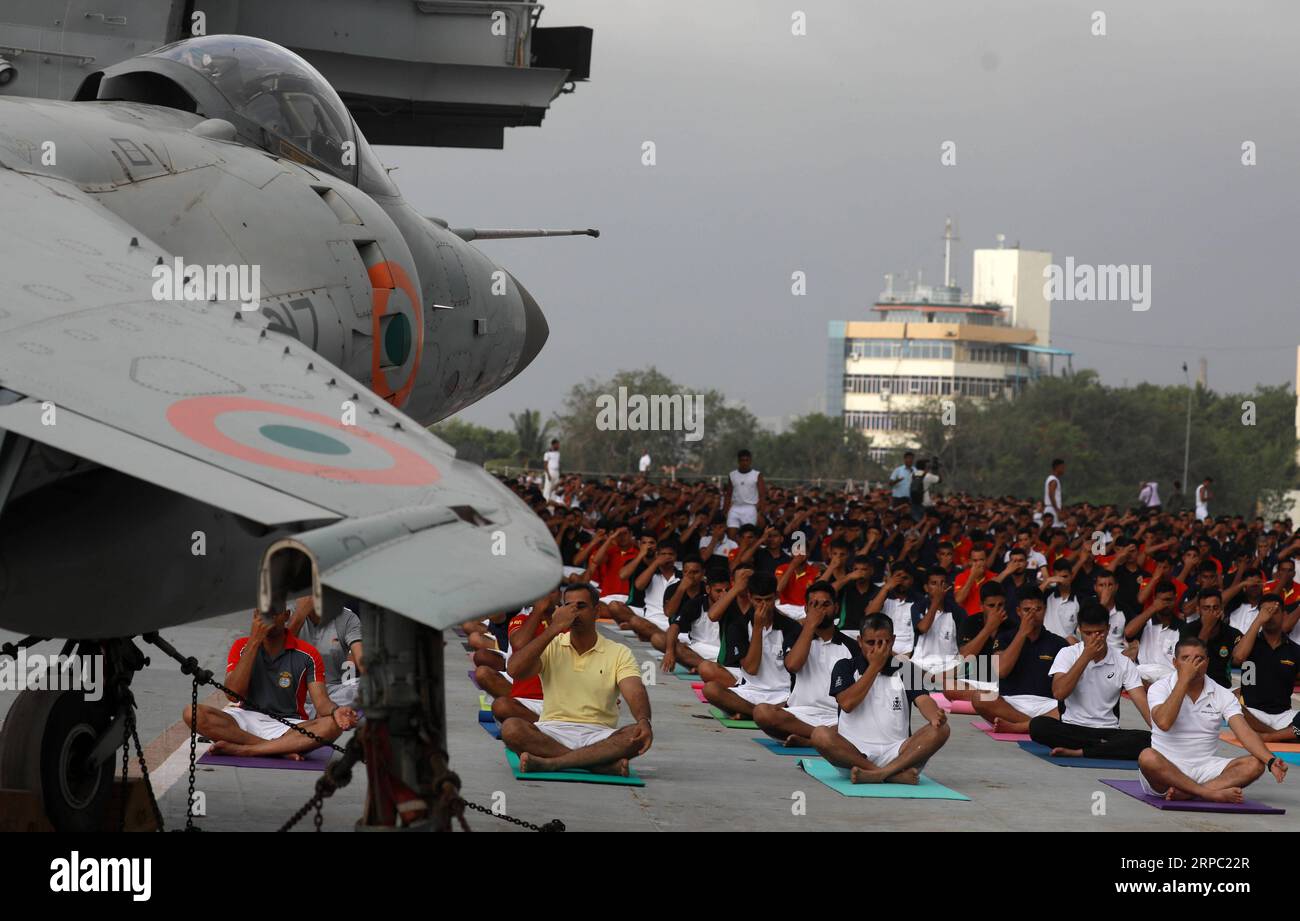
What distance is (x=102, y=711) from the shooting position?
8930mm

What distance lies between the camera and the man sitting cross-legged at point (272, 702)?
1202 centimetres

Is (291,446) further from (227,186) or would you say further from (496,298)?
(496,298)

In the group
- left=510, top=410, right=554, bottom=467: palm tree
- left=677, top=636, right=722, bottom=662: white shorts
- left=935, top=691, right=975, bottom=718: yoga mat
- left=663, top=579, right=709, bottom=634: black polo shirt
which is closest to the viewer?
→ left=935, top=691, right=975, bottom=718: yoga mat

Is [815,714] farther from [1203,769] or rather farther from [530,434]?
[530,434]

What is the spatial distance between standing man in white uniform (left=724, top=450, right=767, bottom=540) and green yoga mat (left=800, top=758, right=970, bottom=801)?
49.1ft

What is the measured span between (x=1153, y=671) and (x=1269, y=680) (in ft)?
7.54

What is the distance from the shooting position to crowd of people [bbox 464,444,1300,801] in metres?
12.8

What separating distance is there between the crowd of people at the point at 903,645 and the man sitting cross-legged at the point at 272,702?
1.51 metres

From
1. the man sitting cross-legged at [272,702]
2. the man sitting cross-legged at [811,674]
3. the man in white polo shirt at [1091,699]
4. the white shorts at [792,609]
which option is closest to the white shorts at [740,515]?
the white shorts at [792,609]

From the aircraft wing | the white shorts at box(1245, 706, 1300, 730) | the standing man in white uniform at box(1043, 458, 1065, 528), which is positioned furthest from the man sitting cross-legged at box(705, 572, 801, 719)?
the standing man in white uniform at box(1043, 458, 1065, 528)

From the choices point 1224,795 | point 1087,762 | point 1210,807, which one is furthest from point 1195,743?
point 1087,762

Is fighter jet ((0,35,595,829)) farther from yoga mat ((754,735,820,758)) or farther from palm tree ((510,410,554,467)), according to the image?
palm tree ((510,410,554,467))

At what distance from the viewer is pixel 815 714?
14.6m

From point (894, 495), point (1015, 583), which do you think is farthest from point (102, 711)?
point (894, 495)
